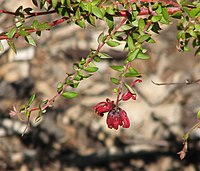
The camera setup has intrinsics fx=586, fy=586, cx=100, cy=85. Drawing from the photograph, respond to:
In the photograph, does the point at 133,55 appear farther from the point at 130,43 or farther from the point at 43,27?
the point at 43,27

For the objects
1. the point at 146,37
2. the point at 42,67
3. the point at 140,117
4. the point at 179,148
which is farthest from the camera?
the point at 42,67

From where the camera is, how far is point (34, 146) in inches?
203

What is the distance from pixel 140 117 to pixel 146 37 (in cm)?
291

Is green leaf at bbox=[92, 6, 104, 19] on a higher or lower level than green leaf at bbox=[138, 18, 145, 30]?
higher

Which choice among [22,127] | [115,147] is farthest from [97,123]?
[22,127]

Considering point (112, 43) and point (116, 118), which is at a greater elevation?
point (112, 43)

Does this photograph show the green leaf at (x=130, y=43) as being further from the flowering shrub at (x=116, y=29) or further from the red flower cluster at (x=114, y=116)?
the red flower cluster at (x=114, y=116)

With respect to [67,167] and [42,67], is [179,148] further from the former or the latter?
[42,67]

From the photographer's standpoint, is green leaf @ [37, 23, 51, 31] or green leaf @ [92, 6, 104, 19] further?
green leaf @ [37, 23, 51, 31]

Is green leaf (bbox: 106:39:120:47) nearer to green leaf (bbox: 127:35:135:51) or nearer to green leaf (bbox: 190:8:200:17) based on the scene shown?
green leaf (bbox: 127:35:135:51)

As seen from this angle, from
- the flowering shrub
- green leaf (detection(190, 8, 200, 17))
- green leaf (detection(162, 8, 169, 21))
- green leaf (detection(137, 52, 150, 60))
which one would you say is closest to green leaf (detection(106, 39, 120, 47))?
the flowering shrub

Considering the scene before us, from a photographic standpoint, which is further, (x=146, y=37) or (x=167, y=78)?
(x=167, y=78)

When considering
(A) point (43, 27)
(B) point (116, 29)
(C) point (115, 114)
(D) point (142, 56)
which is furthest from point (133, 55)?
(A) point (43, 27)

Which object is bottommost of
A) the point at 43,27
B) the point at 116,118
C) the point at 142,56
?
the point at 116,118
